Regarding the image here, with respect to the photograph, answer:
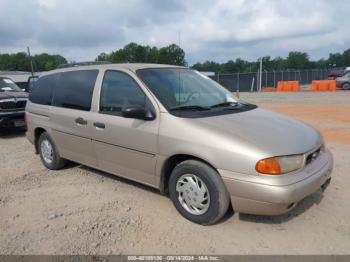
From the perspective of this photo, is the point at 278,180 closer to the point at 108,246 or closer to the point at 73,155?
the point at 108,246

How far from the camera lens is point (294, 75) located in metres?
42.0

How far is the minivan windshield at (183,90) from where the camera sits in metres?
4.21

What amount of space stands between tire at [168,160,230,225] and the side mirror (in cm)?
69

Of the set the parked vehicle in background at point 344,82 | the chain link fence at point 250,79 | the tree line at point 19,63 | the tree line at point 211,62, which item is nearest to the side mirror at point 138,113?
the parked vehicle in background at point 344,82

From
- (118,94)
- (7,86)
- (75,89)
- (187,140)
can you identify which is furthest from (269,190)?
(7,86)

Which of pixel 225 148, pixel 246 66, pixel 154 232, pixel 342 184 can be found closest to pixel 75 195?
pixel 154 232

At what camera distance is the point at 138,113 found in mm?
4055

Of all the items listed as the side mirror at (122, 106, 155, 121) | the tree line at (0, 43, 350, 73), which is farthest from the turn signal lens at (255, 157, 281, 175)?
the tree line at (0, 43, 350, 73)

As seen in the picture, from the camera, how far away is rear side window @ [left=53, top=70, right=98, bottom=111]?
195 inches

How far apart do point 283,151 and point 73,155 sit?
3.31 meters

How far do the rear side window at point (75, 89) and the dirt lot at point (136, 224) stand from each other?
1.23m

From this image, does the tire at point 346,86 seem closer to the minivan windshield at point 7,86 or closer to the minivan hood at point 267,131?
the minivan windshield at point 7,86

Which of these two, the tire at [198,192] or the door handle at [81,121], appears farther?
the door handle at [81,121]

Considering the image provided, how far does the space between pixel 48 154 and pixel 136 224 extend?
2836 mm
